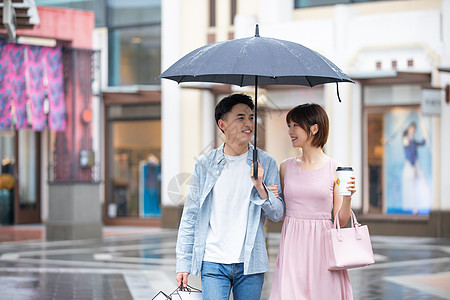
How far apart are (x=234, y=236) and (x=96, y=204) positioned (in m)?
13.0

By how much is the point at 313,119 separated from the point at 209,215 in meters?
0.80

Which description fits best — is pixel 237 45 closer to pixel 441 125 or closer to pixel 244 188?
pixel 244 188

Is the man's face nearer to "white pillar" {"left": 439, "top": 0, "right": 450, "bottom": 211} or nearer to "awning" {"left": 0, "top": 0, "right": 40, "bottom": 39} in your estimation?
"awning" {"left": 0, "top": 0, "right": 40, "bottom": 39}

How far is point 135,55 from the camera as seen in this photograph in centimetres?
2161

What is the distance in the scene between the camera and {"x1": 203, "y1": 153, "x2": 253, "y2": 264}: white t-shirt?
424 centimetres

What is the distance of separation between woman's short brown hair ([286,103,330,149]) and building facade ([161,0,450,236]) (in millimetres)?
12423

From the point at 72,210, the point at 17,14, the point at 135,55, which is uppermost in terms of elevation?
the point at 135,55

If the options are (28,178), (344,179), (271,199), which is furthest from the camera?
(28,178)

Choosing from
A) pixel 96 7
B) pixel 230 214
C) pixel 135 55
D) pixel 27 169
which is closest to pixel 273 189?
pixel 230 214

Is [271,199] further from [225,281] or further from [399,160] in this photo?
[399,160]

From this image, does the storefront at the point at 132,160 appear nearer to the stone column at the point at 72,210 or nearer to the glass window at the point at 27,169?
the glass window at the point at 27,169

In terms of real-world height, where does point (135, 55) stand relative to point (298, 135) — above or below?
above

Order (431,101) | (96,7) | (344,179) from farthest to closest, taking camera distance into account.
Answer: (96,7), (431,101), (344,179)

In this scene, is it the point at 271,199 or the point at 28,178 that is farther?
the point at 28,178
